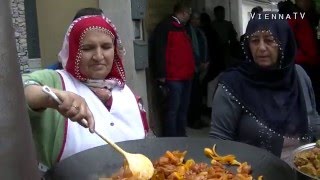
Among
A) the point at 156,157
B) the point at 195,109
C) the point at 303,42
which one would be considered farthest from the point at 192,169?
the point at 195,109

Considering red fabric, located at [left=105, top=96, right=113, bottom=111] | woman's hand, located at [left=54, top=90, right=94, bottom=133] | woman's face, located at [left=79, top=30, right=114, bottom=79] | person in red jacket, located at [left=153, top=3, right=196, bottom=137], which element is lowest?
person in red jacket, located at [left=153, top=3, right=196, bottom=137]

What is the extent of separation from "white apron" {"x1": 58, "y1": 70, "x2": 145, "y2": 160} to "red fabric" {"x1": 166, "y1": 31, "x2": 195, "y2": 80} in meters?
3.96

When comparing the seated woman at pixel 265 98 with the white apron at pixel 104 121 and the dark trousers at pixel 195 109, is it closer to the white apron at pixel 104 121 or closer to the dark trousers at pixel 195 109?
the white apron at pixel 104 121

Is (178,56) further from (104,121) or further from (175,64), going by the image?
(104,121)

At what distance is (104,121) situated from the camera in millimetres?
1876

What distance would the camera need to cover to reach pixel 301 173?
152cm

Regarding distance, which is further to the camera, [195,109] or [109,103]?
[195,109]

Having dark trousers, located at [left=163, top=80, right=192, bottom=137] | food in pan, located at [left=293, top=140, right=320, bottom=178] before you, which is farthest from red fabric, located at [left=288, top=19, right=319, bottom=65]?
food in pan, located at [left=293, top=140, right=320, bottom=178]

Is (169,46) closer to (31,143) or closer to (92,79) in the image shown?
(92,79)

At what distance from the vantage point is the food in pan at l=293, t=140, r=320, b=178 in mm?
1654

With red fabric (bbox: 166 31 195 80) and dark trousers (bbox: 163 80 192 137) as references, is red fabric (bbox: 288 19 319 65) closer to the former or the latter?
red fabric (bbox: 166 31 195 80)

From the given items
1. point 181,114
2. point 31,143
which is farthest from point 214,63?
point 31,143

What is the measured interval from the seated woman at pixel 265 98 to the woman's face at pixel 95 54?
0.66 meters

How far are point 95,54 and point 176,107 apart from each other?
444 centimetres
